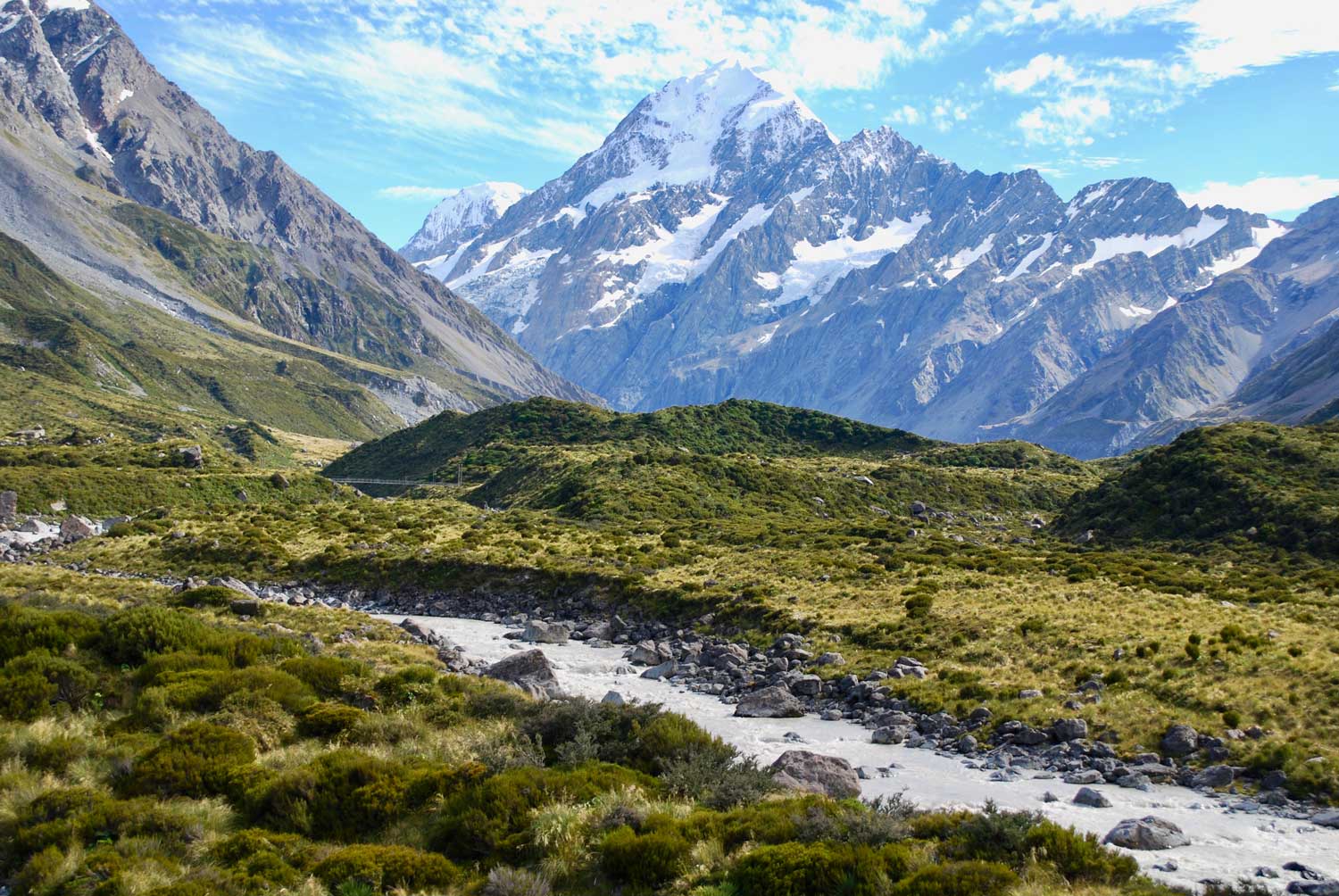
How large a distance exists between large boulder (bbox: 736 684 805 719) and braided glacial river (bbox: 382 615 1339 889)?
0.52m

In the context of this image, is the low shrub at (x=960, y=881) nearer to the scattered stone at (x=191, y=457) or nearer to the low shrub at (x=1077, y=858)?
the low shrub at (x=1077, y=858)

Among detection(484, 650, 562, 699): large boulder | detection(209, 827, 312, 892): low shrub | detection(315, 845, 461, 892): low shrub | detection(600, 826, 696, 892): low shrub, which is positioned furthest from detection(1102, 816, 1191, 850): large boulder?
detection(484, 650, 562, 699): large boulder

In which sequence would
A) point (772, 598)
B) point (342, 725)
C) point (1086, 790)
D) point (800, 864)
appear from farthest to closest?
1. point (772, 598)
2. point (1086, 790)
3. point (342, 725)
4. point (800, 864)

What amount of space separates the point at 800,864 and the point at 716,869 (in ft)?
4.53

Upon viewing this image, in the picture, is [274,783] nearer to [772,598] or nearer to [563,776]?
[563,776]

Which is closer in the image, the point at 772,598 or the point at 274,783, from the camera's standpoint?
the point at 274,783

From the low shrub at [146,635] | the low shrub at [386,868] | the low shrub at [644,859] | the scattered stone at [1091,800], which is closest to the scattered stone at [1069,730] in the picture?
the scattered stone at [1091,800]

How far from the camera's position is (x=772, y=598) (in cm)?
4628

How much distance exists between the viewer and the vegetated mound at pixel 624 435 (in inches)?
5615

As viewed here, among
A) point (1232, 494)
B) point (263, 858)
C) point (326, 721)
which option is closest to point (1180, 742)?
point (326, 721)

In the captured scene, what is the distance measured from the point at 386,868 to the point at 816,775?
1026 centimetres

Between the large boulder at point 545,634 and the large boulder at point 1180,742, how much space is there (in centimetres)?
2887

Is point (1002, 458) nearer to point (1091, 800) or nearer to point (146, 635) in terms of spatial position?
point (1091, 800)

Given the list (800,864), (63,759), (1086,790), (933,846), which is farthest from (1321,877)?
(63,759)
